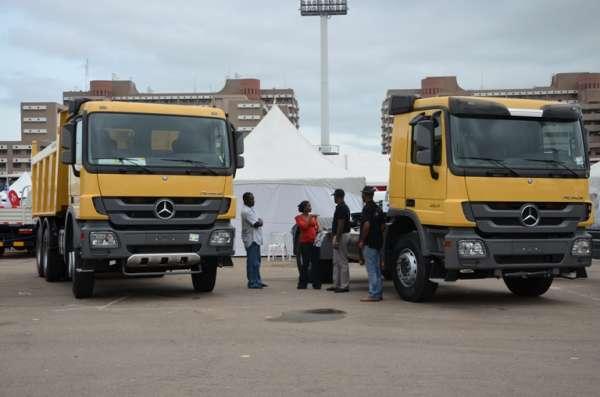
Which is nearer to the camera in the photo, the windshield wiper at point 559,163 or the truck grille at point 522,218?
the truck grille at point 522,218

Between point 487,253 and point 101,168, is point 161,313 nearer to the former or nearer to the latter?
point 101,168

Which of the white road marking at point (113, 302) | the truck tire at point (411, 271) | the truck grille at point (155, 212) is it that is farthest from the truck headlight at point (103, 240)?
the truck tire at point (411, 271)

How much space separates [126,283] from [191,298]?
3744 mm

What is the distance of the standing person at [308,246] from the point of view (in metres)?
13.5

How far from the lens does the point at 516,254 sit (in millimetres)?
→ 10461

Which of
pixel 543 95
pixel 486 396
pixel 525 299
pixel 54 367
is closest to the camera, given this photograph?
pixel 486 396

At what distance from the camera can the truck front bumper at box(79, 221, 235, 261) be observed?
1114 cm

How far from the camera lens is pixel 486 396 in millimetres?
5762

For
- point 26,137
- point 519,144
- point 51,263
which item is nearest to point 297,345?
point 519,144

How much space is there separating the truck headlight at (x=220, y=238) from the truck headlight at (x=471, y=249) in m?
3.62

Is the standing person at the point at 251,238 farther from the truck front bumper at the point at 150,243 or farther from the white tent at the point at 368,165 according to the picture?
the white tent at the point at 368,165

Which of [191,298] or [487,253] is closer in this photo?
[487,253]

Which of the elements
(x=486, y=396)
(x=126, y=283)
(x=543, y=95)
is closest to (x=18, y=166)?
(x=543, y=95)

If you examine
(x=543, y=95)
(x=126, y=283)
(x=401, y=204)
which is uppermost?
(x=543, y=95)
